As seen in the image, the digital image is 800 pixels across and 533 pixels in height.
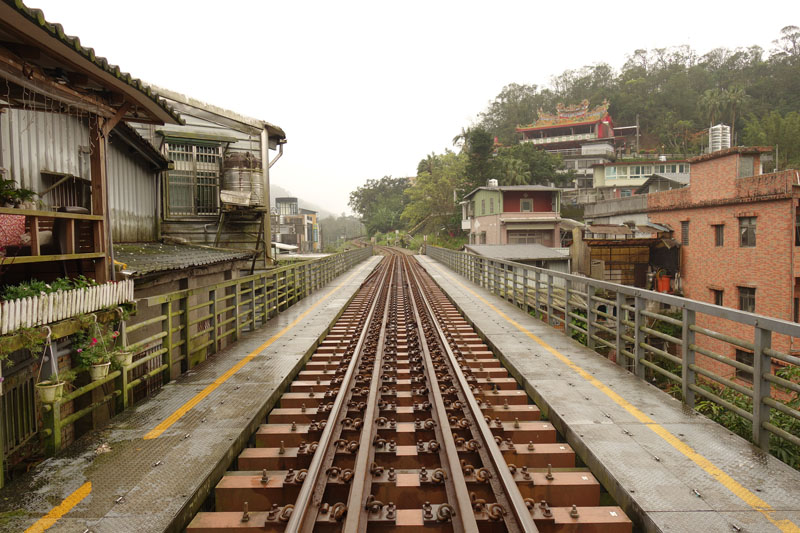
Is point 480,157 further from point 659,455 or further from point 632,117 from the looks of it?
point 659,455

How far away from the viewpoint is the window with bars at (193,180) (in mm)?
15125

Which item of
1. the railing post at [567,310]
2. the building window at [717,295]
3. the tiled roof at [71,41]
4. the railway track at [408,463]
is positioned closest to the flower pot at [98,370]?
the railway track at [408,463]

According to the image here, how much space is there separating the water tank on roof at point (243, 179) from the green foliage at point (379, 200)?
70628mm

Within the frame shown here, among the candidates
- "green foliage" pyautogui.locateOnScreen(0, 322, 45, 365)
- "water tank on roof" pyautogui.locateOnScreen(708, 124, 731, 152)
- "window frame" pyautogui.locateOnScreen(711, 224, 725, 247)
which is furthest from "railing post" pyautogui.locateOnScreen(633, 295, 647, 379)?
"water tank on roof" pyautogui.locateOnScreen(708, 124, 731, 152)

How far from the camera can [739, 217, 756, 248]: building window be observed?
20.7 m

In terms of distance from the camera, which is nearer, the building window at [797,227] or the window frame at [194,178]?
the window frame at [194,178]

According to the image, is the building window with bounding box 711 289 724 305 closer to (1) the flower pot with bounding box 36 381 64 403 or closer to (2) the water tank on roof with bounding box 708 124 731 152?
(2) the water tank on roof with bounding box 708 124 731 152

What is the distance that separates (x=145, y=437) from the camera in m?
4.49

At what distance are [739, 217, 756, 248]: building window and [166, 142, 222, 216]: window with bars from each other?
72.0 feet

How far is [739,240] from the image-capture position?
2134 centimetres

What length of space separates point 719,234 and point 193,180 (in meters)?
23.2

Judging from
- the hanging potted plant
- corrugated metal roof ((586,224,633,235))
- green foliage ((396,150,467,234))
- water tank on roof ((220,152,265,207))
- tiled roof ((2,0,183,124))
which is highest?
green foliage ((396,150,467,234))

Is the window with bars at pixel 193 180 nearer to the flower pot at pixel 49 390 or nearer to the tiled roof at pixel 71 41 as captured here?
the tiled roof at pixel 71 41

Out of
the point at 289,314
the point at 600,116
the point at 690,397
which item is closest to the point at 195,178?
the point at 289,314
